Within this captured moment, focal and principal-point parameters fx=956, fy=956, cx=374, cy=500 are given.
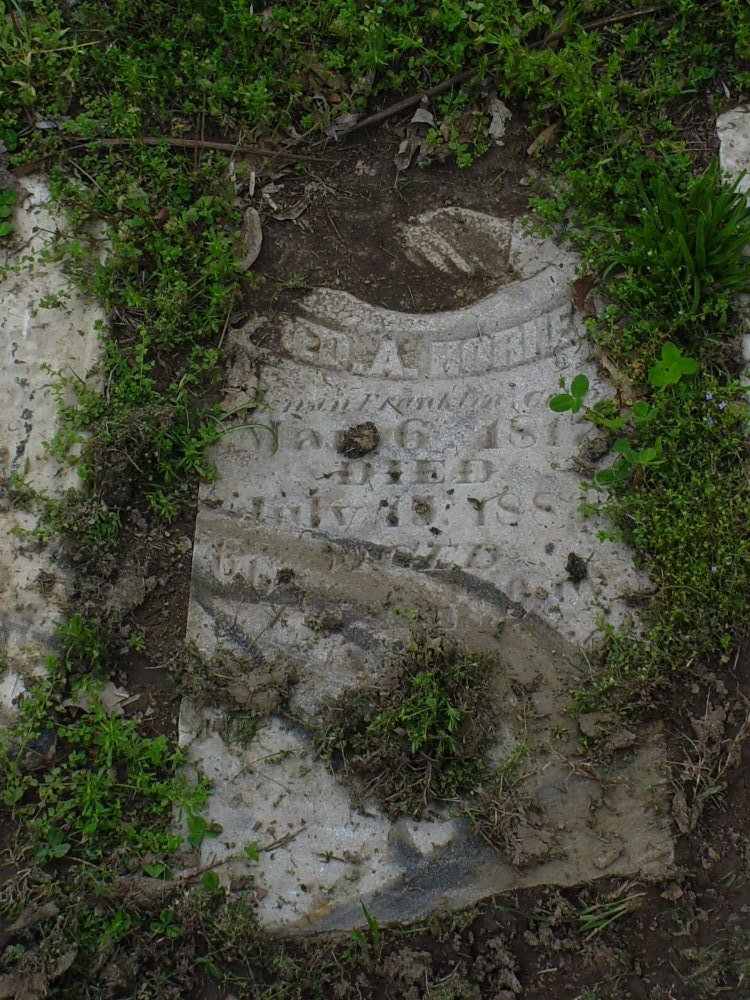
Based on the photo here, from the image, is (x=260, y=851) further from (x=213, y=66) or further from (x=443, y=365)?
(x=213, y=66)

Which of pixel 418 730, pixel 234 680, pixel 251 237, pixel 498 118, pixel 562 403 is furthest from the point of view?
pixel 498 118

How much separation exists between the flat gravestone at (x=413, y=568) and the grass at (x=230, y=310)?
0.11m

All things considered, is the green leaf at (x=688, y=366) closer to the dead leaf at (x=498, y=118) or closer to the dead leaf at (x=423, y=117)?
the dead leaf at (x=498, y=118)

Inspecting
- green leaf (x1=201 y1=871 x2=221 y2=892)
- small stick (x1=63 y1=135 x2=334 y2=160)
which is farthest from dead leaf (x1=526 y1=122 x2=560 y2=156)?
green leaf (x1=201 y1=871 x2=221 y2=892)

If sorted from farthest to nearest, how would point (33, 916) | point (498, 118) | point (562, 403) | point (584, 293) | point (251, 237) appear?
point (498, 118)
point (251, 237)
point (584, 293)
point (562, 403)
point (33, 916)

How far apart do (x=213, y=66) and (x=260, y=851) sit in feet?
8.43

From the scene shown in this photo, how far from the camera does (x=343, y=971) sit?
2.37 meters

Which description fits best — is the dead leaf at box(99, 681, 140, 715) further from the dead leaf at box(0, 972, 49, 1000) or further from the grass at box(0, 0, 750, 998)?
the dead leaf at box(0, 972, 49, 1000)

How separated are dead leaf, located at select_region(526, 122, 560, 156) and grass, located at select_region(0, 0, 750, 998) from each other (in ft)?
0.08

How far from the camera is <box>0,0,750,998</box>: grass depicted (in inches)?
98.1

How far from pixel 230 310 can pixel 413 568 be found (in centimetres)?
105

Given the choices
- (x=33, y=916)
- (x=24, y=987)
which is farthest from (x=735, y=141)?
(x=24, y=987)

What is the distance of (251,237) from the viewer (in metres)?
3.20

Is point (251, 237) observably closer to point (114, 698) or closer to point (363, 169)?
point (363, 169)
